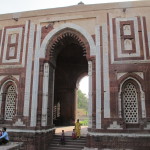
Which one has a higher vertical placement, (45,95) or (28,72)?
(28,72)

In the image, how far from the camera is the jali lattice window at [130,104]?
25.3 feet

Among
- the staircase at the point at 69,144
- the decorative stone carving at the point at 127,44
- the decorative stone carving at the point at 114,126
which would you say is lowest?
the staircase at the point at 69,144

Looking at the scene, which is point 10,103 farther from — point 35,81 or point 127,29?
point 127,29

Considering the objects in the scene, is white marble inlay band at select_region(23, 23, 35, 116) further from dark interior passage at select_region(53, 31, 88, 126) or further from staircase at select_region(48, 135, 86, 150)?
dark interior passage at select_region(53, 31, 88, 126)

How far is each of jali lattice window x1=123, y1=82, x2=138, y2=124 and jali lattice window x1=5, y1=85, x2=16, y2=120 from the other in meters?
4.85

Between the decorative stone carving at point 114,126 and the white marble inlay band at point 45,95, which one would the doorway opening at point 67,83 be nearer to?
the white marble inlay band at point 45,95

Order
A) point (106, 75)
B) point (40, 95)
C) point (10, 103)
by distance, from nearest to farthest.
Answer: point (106, 75) < point (40, 95) < point (10, 103)

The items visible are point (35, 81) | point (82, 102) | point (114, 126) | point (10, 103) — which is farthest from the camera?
point (82, 102)

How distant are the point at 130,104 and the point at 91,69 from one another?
2134 millimetres

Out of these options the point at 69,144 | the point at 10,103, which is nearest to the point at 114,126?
the point at 69,144

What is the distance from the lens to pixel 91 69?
27.2 feet

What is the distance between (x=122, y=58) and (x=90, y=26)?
2079 millimetres

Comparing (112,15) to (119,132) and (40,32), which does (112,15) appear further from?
(119,132)

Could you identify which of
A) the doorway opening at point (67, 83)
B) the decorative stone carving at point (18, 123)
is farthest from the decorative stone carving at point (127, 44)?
the decorative stone carving at point (18, 123)
